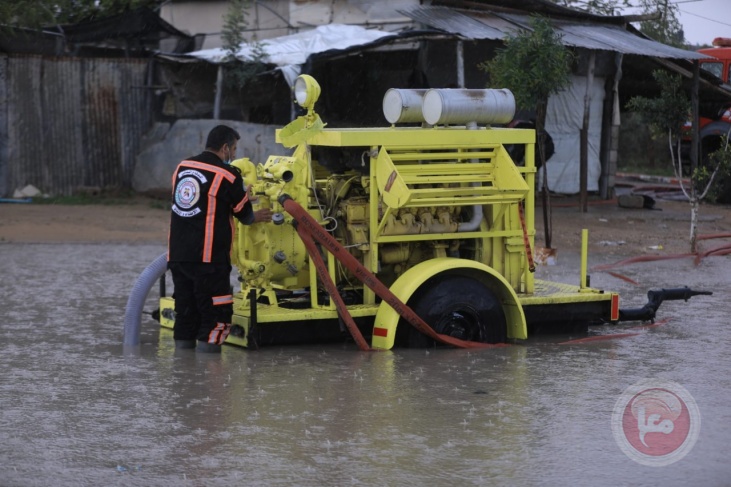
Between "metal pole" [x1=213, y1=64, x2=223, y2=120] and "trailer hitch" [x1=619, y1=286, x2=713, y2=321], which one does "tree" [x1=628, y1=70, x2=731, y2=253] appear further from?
"metal pole" [x1=213, y1=64, x2=223, y2=120]

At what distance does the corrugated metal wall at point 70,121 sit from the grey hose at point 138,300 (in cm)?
1214

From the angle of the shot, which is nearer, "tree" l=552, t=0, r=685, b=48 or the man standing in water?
the man standing in water

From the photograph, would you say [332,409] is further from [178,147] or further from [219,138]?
[178,147]

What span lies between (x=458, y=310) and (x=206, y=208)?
1.98 m

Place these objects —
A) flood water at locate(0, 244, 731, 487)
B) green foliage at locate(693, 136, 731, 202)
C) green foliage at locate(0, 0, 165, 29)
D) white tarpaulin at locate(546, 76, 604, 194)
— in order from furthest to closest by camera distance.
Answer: white tarpaulin at locate(546, 76, 604, 194) < green foliage at locate(0, 0, 165, 29) < green foliage at locate(693, 136, 731, 202) < flood water at locate(0, 244, 731, 487)

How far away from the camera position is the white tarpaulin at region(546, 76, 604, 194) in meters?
21.0

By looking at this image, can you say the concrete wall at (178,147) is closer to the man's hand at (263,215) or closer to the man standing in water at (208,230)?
the man's hand at (263,215)

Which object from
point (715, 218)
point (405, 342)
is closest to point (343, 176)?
point (405, 342)

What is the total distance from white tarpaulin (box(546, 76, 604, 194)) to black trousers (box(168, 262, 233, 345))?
46.4ft

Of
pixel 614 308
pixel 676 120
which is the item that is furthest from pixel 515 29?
pixel 614 308

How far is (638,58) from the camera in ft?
68.5

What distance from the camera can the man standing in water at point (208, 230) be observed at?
24.8 ft

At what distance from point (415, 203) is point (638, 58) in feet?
47.4

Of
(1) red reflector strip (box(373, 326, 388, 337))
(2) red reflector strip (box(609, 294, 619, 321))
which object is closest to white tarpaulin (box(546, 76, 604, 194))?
(2) red reflector strip (box(609, 294, 619, 321))
